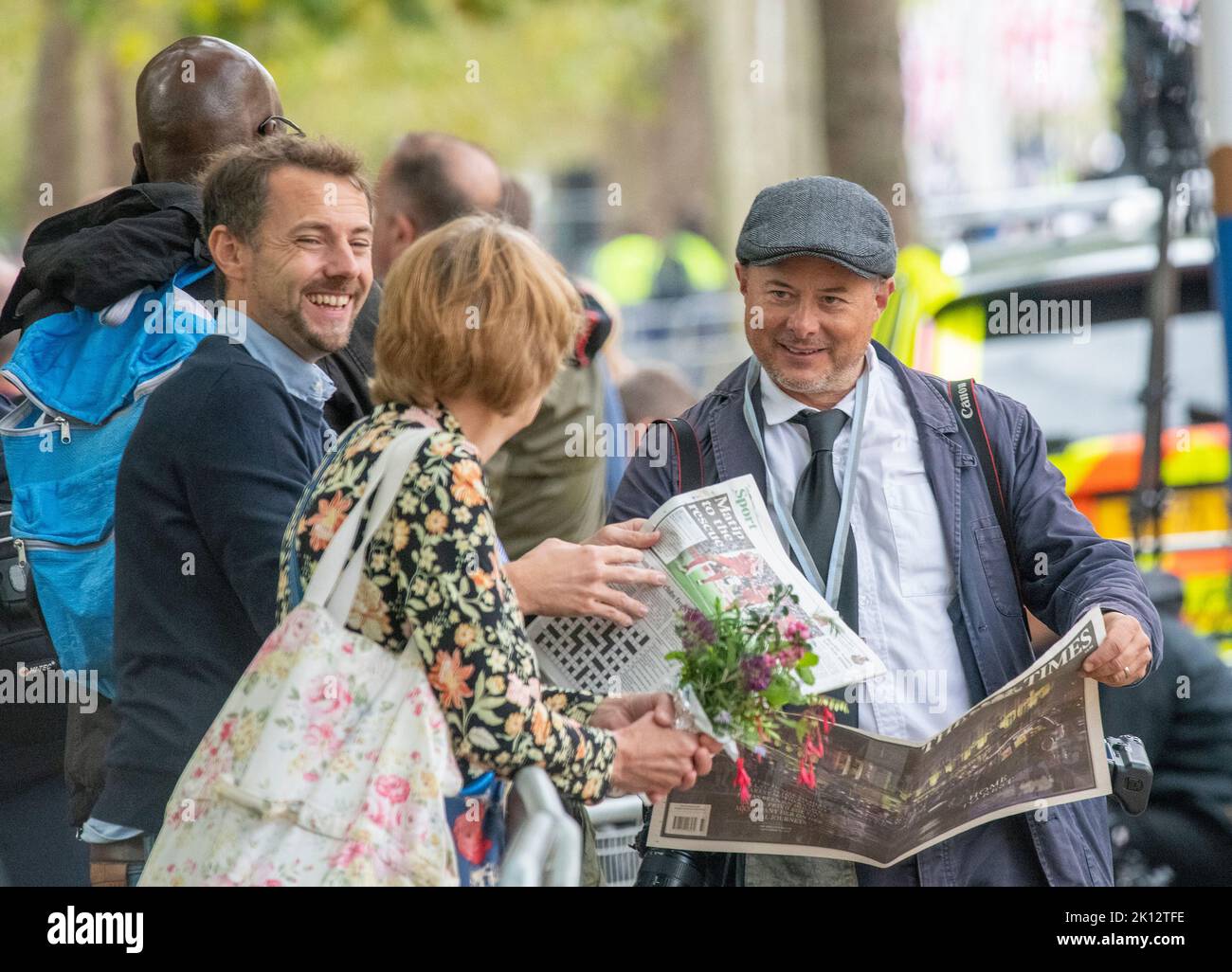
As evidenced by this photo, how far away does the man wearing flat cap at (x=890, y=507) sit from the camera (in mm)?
3148

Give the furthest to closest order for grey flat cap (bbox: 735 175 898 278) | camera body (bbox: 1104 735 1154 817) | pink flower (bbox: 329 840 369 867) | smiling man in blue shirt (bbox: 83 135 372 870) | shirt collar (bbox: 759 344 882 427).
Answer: shirt collar (bbox: 759 344 882 427) < grey flat cap (bbox: 735 175 898 278) < camera body (bbox: 1104 735 1154 817) < smiling man in blue shirt (bbox: 83 135 372 870) < pink flower (bbox: 329 840 369 867)

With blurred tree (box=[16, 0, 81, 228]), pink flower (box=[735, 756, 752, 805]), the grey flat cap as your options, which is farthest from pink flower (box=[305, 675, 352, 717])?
blurred tree (box=[16, 0, 81, 228])

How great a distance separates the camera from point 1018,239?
895cm

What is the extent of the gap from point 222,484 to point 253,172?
0.65 meters

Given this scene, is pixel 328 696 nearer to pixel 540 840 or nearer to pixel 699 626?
pixel 540 840

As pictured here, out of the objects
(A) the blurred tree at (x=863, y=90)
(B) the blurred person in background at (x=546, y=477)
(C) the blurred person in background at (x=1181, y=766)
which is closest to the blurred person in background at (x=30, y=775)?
(B) the blurred person in background at (x=546, y=477)

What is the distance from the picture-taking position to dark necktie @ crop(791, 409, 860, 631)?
10.5 feet

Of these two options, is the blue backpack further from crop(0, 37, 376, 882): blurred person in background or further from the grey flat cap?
the grey flat cap

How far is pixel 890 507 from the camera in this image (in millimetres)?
3258

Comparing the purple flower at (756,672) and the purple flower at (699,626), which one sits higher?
the purple flower at (699,626)

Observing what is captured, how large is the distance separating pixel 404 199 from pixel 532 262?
2.71m

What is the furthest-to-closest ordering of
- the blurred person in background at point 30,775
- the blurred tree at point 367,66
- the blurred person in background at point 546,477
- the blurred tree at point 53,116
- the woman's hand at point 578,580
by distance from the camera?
the blurred tree at point 53,116, the blurred tree at point 367,66, the blurred person in background at point 546,477, the blurred person in background at point 30,775, the woman's hand at point 578,580

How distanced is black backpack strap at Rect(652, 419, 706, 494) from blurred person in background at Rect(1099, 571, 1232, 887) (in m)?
2.29

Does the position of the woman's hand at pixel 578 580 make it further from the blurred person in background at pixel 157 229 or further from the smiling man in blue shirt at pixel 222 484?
the blurred person in background at pixel 157 229
